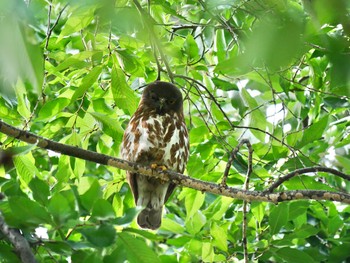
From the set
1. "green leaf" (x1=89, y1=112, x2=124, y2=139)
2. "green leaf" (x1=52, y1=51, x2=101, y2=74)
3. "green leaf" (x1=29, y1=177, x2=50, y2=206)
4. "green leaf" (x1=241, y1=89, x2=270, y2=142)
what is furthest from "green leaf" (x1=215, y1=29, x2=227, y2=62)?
"green leaf" (x1=29, y1=177, x2=50, y2=206)

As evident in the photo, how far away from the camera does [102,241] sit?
4.17ft

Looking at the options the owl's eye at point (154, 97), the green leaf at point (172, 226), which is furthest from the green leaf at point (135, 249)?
the owl's eye at point (154, 97)

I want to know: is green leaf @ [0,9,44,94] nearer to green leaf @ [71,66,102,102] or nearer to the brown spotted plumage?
green leaf @ [71,66,102,102]

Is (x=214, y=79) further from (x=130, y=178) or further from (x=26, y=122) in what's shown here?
(x=26, y=122)

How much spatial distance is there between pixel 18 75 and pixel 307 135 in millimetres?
2849

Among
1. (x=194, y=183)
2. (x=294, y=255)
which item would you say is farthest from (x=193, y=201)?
(x=294, y=255)

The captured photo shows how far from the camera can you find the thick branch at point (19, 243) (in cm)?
119

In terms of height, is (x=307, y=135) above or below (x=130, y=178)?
above

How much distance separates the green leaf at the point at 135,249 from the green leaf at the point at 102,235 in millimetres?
294

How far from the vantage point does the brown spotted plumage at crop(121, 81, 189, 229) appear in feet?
12.9

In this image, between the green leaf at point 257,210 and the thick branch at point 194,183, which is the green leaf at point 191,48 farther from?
the green leaf at point 257,210

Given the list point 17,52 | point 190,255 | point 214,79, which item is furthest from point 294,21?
point 190,255

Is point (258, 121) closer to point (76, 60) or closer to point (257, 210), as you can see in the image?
point (257, 210)

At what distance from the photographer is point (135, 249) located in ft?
5.26
